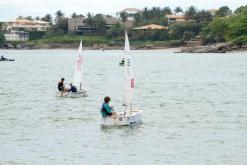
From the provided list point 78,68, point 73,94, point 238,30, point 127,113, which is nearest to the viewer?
point 127,113

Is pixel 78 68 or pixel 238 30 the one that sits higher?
pixel 238 30

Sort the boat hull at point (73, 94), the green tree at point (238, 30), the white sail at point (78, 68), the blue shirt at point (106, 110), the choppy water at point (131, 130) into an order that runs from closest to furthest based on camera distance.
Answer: the choppy water at point (131, 130), the blue shirt at point (106, 110), the white sail at point (78, 68), the boat hull at point (73, 94), the green tree at point (238, 30)

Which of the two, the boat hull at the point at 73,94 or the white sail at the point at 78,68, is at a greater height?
the white sail at the point at 78,68

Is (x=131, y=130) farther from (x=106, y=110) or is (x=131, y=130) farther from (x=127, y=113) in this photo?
(x=127, y=113)

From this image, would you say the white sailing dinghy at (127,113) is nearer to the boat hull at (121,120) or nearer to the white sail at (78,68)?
the boat hull at (121,120)

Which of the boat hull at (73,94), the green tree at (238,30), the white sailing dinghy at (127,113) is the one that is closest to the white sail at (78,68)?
the boat hull at (73,94)

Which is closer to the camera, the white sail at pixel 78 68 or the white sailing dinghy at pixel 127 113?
the white sailing dinghy at pixel 127 113

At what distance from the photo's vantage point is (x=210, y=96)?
203ft

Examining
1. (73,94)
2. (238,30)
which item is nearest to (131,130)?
(73,94)

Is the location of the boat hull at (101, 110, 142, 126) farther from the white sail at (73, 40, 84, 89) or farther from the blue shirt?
the white sail at (73, 40, 84, 89)

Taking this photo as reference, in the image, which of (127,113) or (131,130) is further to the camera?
(127,113)

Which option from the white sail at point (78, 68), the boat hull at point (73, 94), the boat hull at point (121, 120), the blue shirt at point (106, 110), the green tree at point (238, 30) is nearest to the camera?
the blue shirt at point (106, 110)

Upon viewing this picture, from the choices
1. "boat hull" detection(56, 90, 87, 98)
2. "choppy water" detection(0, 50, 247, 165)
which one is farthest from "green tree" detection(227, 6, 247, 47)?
"boat hull" detection(56, 90, 87, 98)

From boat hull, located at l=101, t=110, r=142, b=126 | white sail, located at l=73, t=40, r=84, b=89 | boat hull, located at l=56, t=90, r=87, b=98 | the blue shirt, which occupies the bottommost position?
boat hull, located at l=56, t=90, r=87, b=98
